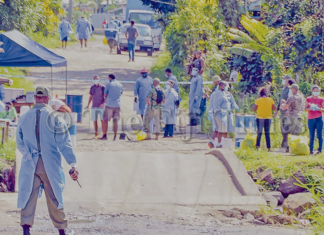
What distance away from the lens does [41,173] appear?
6805 millimetres

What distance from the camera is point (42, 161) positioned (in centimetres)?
679

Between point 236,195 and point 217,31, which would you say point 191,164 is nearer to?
point 236,195

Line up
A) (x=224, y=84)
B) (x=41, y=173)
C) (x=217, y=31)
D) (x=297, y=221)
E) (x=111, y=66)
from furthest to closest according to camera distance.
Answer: (x=111, y=66) → (x=217, y=31) → (x=224, y=84) → (x=297, y=221) → (x=41, y=173)

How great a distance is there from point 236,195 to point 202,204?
A: 0.79 metres

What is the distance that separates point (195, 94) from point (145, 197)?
6691 millimetres

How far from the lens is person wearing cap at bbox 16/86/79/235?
675 centimetres

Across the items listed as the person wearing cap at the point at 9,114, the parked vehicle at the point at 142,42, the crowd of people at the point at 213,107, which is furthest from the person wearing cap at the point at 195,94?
the parked vehicle at the point at 142,42

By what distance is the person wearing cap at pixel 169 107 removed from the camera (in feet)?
49.7

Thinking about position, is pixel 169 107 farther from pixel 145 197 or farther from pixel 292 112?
pixel 145 197

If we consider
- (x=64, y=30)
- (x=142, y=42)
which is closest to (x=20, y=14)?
(x=64, y=30)

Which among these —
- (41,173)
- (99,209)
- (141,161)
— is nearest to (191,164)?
(141,161)

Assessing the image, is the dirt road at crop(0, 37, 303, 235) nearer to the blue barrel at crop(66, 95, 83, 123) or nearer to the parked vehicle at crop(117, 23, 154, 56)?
the blue barrel at crop(66, 95, 83, 123)

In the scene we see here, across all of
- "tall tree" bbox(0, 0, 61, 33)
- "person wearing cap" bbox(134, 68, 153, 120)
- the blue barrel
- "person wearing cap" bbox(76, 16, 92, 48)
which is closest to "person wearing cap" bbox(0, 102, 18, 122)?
the blue barrel

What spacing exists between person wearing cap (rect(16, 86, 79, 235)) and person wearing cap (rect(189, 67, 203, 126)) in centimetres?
892
